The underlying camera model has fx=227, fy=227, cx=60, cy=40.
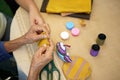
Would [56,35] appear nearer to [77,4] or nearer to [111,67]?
[77,4]

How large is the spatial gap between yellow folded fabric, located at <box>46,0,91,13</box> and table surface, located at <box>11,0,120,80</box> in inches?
1.6

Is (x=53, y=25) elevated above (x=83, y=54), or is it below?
above

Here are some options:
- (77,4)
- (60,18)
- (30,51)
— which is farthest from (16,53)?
(77,4)

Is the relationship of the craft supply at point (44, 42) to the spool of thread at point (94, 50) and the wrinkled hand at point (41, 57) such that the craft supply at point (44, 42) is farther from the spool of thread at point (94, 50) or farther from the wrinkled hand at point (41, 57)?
the spool of thread at point (94, 50)

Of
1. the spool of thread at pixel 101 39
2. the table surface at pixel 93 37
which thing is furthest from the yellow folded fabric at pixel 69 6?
the spool of thread at pixel 101 39

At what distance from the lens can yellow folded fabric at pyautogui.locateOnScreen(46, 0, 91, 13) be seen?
1.21 metres

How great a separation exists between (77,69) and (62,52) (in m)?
0.11

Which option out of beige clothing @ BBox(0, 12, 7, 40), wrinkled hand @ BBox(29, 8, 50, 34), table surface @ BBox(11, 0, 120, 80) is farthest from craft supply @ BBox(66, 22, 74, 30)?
beige clothing @ BBox(0, 12, 7, 40)

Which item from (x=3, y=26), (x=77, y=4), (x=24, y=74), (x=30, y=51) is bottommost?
(x=24, y=74)

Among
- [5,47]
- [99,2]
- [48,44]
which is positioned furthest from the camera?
[99,2]

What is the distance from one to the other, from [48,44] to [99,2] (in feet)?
1.49

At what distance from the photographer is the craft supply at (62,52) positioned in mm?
1069

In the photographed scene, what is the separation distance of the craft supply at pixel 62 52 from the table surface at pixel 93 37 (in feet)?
0.10

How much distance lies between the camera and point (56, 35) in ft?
3.86
